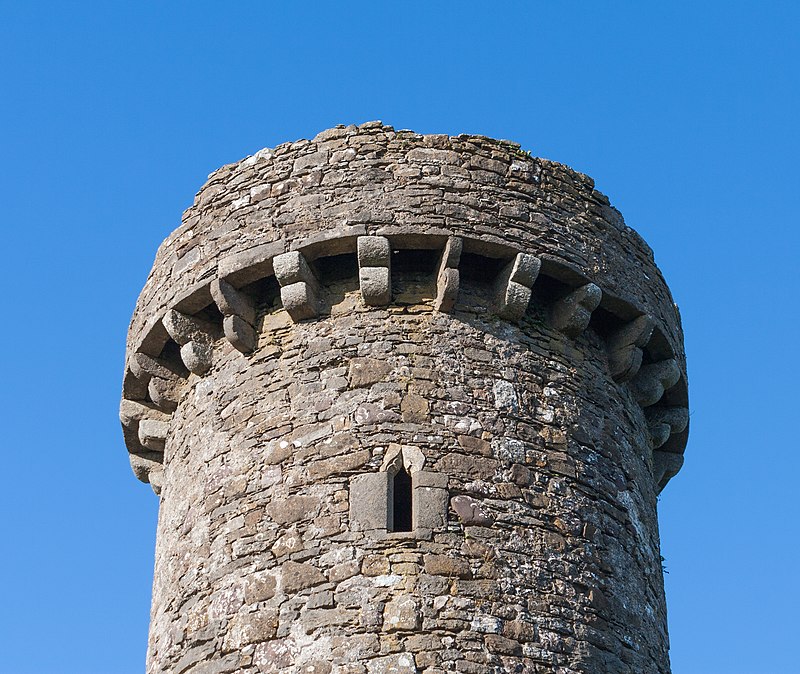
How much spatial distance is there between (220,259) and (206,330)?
1.82ft

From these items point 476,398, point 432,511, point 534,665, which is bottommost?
point 534,665

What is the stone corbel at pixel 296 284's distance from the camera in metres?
10.3

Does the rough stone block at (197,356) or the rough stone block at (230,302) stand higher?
the rough stone block at (230,302)

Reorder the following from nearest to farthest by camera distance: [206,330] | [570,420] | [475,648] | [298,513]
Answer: [475,648]
[298,513]
[570,420]
[206,330]

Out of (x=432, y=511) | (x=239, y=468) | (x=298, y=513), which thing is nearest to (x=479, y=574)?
(x=432, y=511)

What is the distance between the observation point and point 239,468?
10.0m

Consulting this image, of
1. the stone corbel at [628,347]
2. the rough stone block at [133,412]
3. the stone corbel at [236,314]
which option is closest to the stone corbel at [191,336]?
the stone corbel at [236,314]

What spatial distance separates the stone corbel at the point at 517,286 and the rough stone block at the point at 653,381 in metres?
1.36

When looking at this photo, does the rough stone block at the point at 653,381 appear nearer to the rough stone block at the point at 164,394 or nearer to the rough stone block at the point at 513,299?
the rough stone block at the point at 513,299

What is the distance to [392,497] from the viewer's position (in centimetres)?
947

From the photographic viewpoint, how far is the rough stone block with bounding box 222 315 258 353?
10492mm

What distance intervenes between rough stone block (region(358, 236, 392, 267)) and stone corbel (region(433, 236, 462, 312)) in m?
0.37

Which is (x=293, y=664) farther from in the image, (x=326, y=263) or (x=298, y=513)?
(x=326, y=263)

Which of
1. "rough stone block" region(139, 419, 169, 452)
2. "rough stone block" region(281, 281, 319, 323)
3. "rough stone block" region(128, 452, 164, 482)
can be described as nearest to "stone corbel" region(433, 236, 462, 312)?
"rough stone block" region(281, 281, 319, 323)
